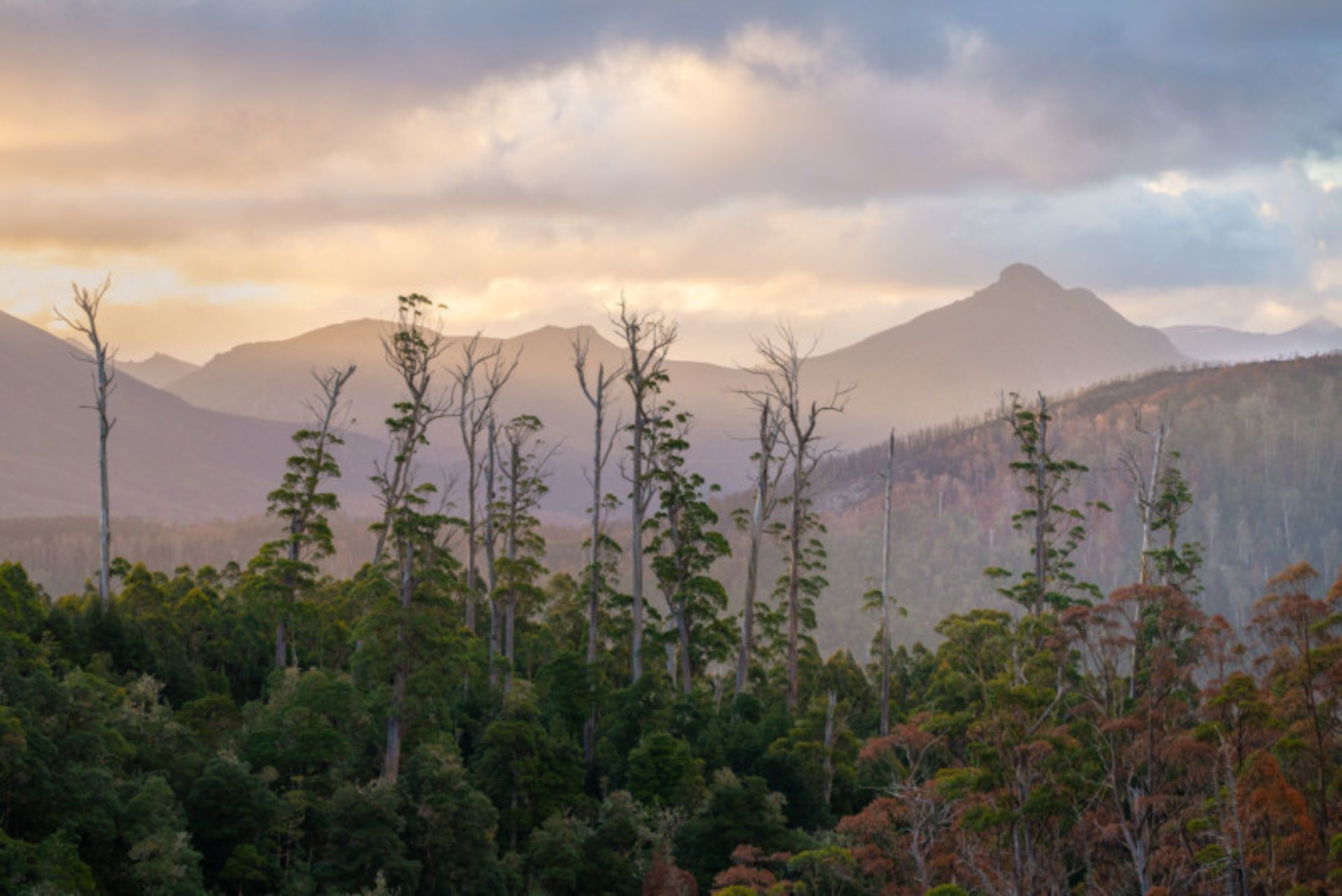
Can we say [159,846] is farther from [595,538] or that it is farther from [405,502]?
[595,538]

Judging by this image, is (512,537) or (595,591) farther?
(512,537)

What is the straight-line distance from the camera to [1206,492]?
648 feet

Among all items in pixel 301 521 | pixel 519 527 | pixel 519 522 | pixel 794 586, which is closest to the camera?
pixel 301 521

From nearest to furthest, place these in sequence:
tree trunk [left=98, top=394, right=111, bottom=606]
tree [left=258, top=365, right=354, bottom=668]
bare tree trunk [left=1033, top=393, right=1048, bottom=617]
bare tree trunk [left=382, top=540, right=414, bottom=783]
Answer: bare tree trunk [left=382, top=540, right=414, bottom=783] → bare tree trunk [left=1033, top=393, right=1048, bottom=617] → tree [left=258, top=365, right=354, bottom=668] → tree trunk [left=98, top=394, right=111, bottom=606]

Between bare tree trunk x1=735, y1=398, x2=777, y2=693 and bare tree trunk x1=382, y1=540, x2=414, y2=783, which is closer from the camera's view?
bare tree trunk x1=382, y1=540, x2=414, y2=783

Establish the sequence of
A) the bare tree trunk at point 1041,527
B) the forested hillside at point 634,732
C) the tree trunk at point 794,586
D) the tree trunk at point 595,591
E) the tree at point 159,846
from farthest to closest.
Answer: the tree trunk at point 794,586 → the tree trunk at point 595,591 → the bare tree trunk at point 1041,527 → the forested hillside at point 634,732 → the tree at point 159,846

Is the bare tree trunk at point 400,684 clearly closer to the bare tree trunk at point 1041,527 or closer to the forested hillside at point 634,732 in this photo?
the forested hillside at point 634,732

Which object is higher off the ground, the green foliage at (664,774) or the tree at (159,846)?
the tree at (159,846)

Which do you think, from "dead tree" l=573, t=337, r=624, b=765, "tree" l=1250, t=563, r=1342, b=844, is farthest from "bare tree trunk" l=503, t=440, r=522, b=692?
"tree" l=1250, t=563, r=1342, b=844

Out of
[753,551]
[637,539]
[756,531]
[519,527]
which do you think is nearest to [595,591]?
[637,539]

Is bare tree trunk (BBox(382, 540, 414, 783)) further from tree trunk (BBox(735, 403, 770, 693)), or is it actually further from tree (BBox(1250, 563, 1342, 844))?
tree (BBox(1250, 563, 1342, 844))

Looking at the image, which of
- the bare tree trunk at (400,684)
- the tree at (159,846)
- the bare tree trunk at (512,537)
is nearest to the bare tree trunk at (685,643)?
the bare tree trunk at (512,537)

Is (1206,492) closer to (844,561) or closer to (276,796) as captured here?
(844,561)

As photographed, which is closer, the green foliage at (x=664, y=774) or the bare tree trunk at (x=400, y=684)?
the bare tree trunk at (x=400, y=684)
